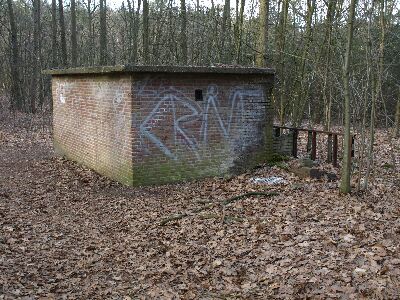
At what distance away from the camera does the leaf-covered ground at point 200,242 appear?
5.16 metres

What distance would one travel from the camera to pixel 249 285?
526 centimetres

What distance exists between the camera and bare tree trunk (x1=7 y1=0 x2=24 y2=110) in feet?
74.8

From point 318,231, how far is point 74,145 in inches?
343

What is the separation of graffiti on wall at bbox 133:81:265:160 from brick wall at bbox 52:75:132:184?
457mm

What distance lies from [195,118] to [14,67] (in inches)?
658

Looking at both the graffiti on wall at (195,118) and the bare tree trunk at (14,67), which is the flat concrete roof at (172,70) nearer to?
the graffiti on wall at (195,118)

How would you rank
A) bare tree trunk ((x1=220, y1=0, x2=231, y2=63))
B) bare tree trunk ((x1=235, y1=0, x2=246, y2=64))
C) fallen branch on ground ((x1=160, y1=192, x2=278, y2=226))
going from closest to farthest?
1. fallen branch on ground ((x1=160, y1=192, x2=278, y2=226))
2. bare tree trunk ((x1=235, y1=0, x2=246, y2=64))
3. bare tree trunk ((x1=220, y1=0, x2=231, y2=63))

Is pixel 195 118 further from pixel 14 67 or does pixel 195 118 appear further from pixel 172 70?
pixel 14 67

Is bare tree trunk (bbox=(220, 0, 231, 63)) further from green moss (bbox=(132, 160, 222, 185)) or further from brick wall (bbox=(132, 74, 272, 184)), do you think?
green moss (bbox=(132, 160, 222, 185))

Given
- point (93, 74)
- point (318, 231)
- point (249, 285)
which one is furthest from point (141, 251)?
point (93, 74)

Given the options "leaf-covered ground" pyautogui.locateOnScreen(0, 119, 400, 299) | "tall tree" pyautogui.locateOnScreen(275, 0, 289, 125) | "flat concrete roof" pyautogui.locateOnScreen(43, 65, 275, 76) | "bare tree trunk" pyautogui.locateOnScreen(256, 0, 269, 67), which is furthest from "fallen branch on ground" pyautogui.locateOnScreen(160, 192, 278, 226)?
"tall tree" pyautogui.locateOnScreen(275, 0, 289, 125)

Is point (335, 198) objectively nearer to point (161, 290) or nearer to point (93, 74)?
point (161, 290)

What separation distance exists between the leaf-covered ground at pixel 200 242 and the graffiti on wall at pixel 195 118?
1018 millimetres

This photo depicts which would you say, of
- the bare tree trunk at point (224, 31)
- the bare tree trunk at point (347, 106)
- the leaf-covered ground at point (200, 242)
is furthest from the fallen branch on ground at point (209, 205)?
the bare tree trunk at point (224, 31)
